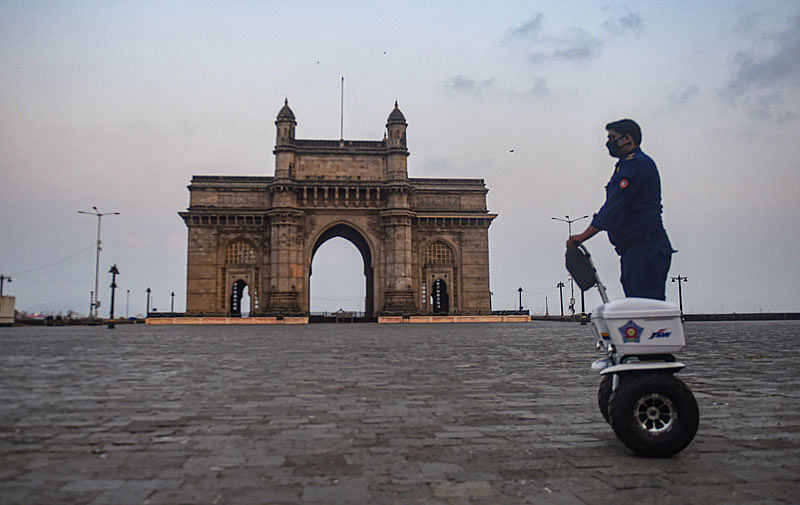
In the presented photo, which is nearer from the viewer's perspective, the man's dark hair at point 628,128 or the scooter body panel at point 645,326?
the scooter body panel at point 645,326

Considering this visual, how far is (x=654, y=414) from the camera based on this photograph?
4672mm

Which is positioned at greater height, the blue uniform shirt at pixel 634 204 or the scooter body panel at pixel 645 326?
the blue uniform shirt at pixel 634 204

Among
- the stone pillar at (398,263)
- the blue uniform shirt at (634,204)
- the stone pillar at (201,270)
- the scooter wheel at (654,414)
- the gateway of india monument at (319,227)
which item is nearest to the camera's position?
the scooter wheel at (654,414)

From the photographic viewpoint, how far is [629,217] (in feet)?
18.1

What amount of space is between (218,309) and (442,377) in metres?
47.3

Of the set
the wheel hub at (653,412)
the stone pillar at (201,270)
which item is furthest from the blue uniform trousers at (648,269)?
the stone pillar at (201,270)

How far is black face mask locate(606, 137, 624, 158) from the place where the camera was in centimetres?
576

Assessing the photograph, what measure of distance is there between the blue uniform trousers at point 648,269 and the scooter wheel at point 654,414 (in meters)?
0.85

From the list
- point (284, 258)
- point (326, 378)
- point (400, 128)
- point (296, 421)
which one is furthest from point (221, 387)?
point (400, 128)

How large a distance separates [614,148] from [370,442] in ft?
10.7

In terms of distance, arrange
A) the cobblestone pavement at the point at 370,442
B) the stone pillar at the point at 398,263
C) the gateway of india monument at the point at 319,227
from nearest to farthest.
Result: 1. the cobblestone pavement at the point at 370,442
2. the stone pillar at the point at 398,263
3. the gateway of india monument at the point at 319,227

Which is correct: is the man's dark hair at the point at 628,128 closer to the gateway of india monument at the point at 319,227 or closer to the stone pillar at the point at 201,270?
the gateway of india monument at the point at 319,227

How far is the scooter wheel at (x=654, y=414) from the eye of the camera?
4559 millimetres

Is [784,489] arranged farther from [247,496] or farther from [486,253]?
[486,253]
